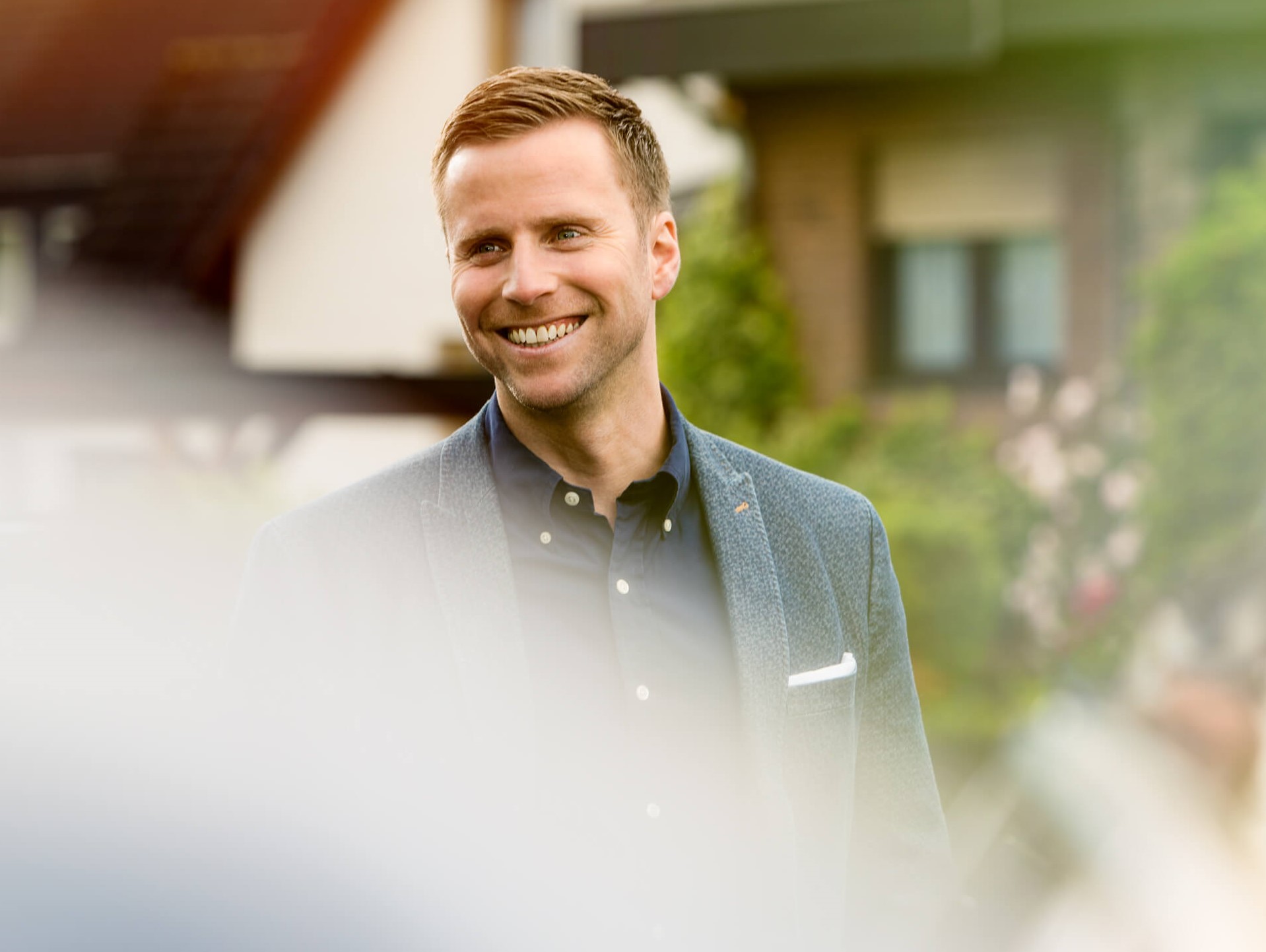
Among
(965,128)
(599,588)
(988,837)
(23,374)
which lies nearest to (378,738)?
(599,588)

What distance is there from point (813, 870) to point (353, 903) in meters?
0.63

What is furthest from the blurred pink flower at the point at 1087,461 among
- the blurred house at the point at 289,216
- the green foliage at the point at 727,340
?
the blurred house at the point at 289,216

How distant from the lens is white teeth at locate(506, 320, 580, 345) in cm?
199

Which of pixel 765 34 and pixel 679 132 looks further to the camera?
pixel 679 132

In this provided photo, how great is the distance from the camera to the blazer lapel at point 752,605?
2049mm

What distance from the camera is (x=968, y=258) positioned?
9562mm

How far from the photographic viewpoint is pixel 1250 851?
5.18m

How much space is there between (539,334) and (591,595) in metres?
0.35

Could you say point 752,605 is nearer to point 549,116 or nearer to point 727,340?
point 549,116

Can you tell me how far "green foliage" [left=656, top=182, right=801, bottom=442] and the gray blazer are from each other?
6503 millimetres

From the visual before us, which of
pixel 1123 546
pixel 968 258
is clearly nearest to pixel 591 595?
pixel 1123 546

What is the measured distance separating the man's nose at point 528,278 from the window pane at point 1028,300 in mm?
7617

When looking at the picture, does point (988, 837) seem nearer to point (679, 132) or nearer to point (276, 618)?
point (276, 618)

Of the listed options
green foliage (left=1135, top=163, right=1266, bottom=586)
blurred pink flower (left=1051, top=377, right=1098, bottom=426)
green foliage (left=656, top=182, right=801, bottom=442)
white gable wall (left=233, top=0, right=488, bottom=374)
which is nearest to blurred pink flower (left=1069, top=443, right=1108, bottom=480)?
blurred pink flower (left=1051, top=377, right=1098, bottom=426)
